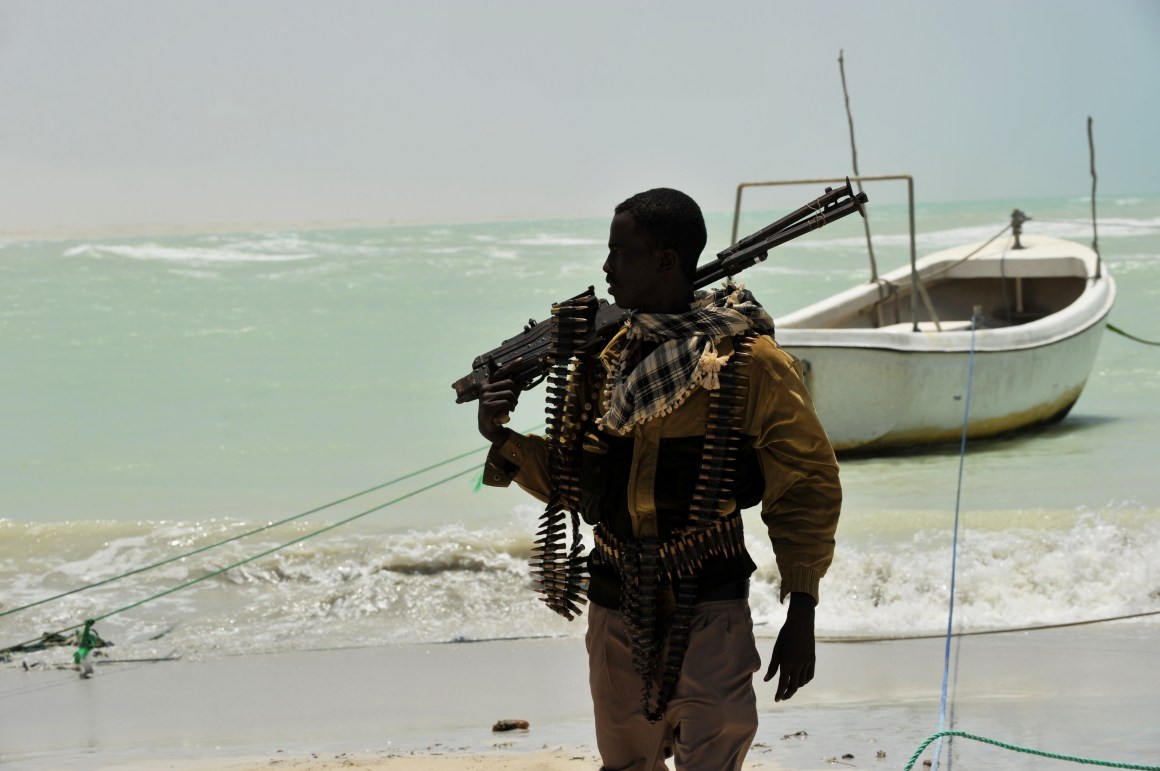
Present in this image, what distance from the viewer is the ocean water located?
22.2 ft

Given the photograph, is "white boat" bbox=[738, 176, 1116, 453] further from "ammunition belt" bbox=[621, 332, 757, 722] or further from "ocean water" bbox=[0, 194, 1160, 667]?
"ammunition belt" bbox=[621, 332, 757, 722]

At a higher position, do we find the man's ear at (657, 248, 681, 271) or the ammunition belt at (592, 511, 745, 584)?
the man's ear at (657, 248, 681, 271)

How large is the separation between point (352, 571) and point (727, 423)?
5622 millimetres

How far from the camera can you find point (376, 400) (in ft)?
55.8

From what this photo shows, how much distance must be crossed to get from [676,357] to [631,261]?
0.20m

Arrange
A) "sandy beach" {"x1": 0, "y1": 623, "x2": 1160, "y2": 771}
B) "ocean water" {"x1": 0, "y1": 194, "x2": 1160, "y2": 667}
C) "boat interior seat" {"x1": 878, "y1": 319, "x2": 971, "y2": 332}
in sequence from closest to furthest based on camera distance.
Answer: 1. "sandy beach" {"x1": 0, "y1": 623, "x2": 1160, "y2": 771}
2. "ocean water" {"x1": 0, "y1": 194, "x2": 1160, "y2": 667}
3. "boat interior seat" {"x1": 878, "y1": 319, "x2": 971, "y2": 332}

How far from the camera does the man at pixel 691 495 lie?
97.3 inches

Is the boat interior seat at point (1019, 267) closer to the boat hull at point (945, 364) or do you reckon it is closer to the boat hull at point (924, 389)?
the boat hull at point (945, 364)

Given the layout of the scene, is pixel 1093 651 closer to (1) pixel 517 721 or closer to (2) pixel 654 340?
(1) pixel 517 721

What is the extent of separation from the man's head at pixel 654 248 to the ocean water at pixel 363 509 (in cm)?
394

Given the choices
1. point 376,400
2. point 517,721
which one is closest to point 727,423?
point 517,721

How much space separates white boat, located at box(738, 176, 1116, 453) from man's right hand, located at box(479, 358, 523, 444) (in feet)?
21.1

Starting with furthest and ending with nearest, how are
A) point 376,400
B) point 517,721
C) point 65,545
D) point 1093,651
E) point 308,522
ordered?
1. point 376,400
2. point 308,522
3. point 65,545
4. point 1093,651
5. point 517,721

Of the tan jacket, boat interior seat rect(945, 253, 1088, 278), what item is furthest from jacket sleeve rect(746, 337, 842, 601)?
boat interior seat rect(945, 253, 1088, 278)
